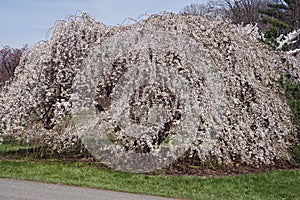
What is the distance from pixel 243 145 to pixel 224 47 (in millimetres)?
2042

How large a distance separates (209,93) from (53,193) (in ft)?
10.0

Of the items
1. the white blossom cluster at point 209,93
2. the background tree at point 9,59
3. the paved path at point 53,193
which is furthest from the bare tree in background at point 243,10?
the paved path at point 53,193

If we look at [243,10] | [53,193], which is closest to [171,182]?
[53,193]

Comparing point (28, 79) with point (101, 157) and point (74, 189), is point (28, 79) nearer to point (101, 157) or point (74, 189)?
point (101, 157)

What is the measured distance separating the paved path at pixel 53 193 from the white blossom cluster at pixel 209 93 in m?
1.58

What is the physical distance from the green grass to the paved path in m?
0.22

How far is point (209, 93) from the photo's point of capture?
6797 mm

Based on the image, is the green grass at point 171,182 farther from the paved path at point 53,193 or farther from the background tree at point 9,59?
the background tree at point 9,59

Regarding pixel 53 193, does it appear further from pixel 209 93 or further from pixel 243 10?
pixel 243 10

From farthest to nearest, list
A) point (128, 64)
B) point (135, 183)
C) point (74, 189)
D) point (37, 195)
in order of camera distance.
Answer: point (128, 64)
point (135, 183)
point (74, 189)
point (37, 195)

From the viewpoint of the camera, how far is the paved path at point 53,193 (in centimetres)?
505

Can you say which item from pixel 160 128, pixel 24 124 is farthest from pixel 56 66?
pixel 160 128

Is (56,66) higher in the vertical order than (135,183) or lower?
higher

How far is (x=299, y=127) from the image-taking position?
8.02 metres
